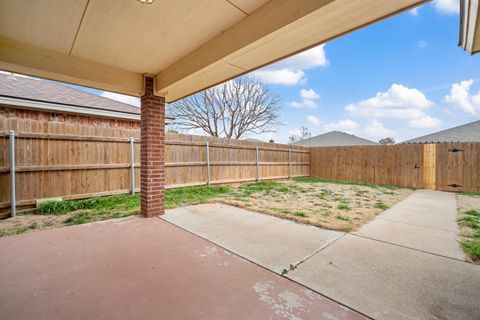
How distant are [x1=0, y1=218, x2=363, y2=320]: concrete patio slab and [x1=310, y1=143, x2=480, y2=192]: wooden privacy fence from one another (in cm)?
960

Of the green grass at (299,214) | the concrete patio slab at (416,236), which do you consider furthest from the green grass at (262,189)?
the concrete patio slab at (416,236)

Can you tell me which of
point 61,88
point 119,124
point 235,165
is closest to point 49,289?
point 235,165

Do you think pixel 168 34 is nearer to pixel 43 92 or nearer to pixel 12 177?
pixel 12 177

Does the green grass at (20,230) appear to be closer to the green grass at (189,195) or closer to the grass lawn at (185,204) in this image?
the grass lawn at (185,204)

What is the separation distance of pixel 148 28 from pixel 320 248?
10.5 ft

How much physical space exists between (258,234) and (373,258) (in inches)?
55.9

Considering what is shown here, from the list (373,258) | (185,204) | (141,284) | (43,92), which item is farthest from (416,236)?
(43,92)

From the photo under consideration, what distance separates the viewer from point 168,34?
2420 millimetres

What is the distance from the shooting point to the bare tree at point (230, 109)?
16797 mm

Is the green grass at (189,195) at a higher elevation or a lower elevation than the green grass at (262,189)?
higher

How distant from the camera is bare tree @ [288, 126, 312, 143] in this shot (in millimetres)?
29578

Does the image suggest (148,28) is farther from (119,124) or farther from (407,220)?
(119,124)

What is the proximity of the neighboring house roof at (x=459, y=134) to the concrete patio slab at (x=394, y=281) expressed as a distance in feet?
41.9

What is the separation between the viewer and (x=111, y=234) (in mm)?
2988
